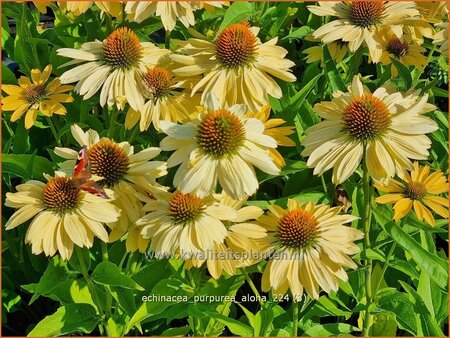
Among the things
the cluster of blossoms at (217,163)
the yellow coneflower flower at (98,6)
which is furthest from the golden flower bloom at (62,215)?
the yellow coneflower flower at (98,6)

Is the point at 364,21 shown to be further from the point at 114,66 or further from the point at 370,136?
the point at 114,66

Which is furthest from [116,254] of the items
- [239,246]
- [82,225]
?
[239,246]

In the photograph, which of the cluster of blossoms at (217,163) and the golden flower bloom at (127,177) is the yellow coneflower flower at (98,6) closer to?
the cluster of blossoms at (217,163)

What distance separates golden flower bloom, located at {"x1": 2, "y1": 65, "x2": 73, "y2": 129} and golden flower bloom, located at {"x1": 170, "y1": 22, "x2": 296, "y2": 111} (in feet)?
1.50

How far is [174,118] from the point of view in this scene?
1.31m

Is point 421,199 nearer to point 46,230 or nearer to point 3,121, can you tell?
point 46,230

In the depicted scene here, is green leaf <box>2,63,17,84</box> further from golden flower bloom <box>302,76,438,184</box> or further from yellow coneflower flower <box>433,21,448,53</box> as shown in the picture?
yellow coneflower flower <box>433,21,448,53</box>

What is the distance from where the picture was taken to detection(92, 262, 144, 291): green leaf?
1176 mm

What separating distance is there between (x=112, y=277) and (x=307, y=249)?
395 millimetres

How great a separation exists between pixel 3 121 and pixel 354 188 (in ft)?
3.53

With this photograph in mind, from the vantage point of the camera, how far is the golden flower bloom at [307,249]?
1141 millimetres

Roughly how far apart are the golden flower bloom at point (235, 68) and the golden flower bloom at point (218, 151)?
0.11 metres

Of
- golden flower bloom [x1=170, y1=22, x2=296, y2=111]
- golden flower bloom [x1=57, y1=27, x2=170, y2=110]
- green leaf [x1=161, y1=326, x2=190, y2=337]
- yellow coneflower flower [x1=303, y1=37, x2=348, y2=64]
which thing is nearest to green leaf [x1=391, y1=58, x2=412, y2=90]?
yellow coneflower flower [x1=303, y1=37, x2=348, y2=64]

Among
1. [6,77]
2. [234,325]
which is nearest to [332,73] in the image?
[234,325]
